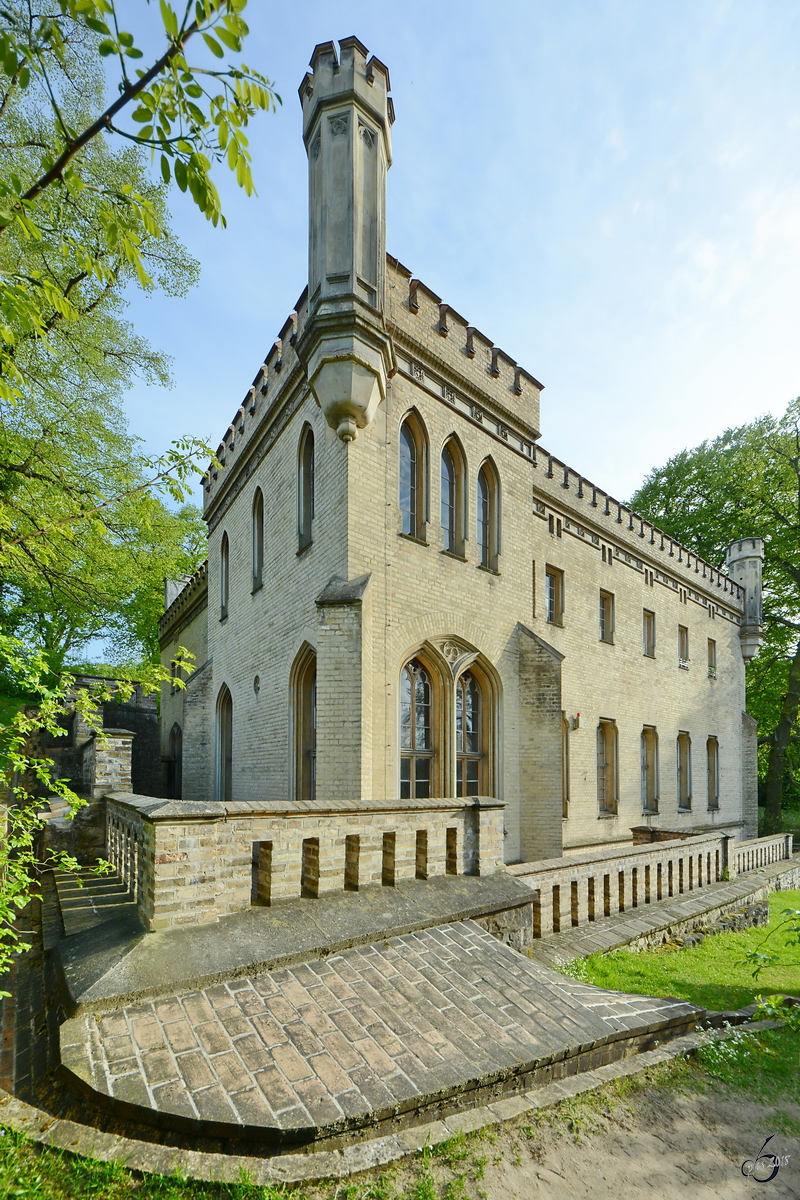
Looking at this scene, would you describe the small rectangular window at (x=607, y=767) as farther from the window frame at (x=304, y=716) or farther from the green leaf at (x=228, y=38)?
the green leaf at (x=228, y=38)

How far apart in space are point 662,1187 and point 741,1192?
452 mm

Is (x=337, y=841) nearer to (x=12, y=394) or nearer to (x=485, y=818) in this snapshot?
(x=485, y=818)

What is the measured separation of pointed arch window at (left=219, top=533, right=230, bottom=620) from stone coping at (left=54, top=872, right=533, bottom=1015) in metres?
10.9

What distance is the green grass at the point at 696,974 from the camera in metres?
6.96

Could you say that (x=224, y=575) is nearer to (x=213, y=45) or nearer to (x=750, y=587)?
(x=213, y=45)

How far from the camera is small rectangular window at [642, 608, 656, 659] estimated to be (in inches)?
744

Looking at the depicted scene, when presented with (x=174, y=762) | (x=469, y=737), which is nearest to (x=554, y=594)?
(x=469, y=737)

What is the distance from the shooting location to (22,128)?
36.0 ft

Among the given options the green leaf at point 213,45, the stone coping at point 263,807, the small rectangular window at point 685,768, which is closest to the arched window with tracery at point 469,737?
the stone coping at point 263,807

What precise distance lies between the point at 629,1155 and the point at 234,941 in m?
2.55

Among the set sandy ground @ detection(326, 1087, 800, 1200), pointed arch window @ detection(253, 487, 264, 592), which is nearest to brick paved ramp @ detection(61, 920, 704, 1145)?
sandy ground @ detection(326, 1087, 800, 1200)

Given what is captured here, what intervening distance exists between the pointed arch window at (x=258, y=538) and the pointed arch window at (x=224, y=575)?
2126 mm

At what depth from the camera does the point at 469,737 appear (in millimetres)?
11039

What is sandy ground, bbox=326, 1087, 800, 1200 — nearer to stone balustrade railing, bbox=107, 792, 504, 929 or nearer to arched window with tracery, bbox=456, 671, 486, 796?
stone balustrade railing, bbox=107, 792, 504, 929
